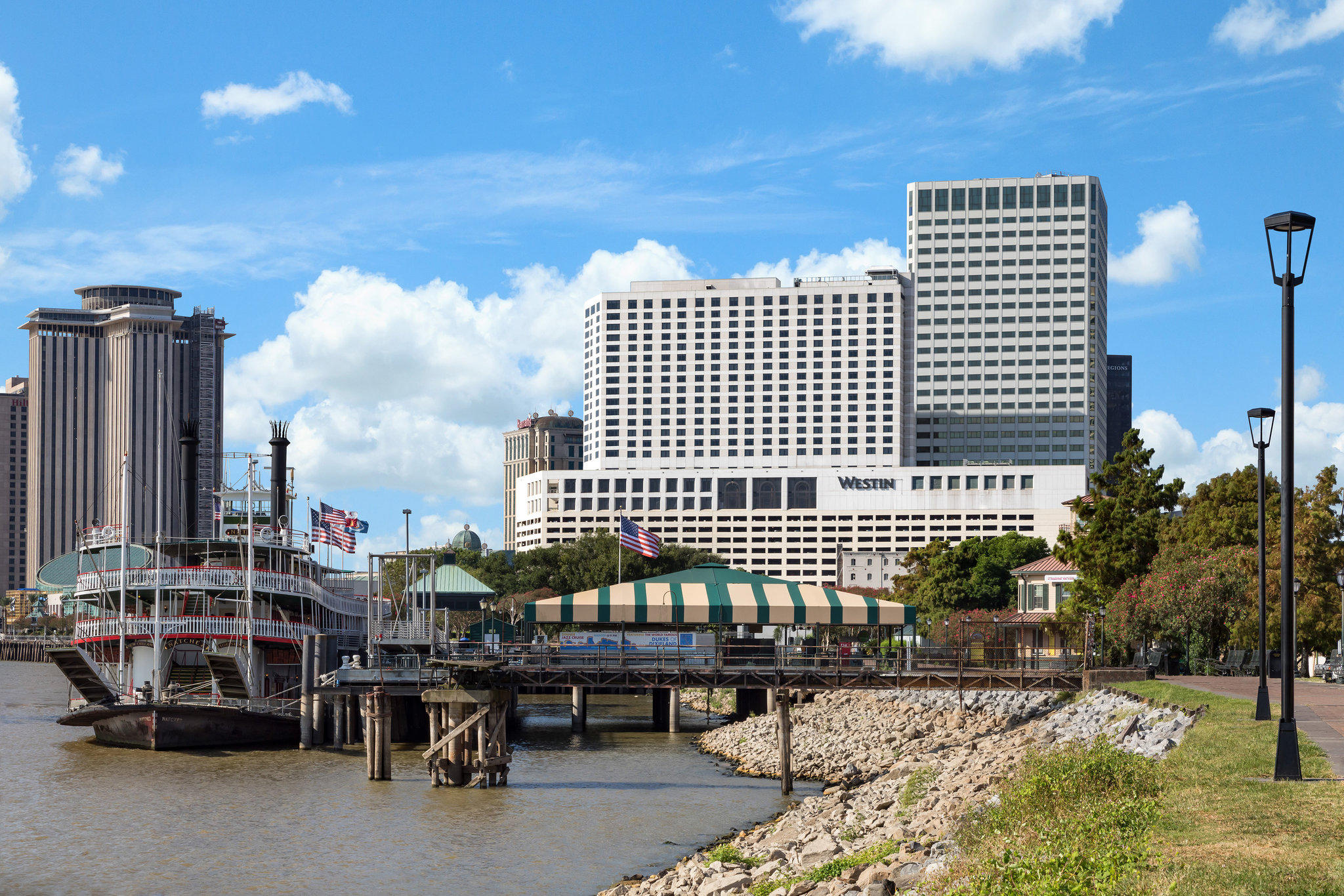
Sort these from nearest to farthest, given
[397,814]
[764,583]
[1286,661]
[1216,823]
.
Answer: [1216,823] < [1286,661] < [397,814] < [764,583]

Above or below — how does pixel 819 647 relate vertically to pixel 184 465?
below

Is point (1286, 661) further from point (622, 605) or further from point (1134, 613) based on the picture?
point (1134, 613)

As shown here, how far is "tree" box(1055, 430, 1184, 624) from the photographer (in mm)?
59719

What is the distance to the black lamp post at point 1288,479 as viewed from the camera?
20047 millimetres

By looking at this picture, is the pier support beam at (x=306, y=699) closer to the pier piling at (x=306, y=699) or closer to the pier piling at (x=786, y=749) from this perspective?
the pier piling at (x=306, y=699)

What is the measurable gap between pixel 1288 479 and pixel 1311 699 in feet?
61.5

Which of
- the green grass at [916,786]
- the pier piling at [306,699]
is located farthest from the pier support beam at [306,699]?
the green grass at [916,786]

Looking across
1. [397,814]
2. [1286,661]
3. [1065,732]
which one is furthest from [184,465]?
[1286,661]

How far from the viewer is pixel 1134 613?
54.0 metres

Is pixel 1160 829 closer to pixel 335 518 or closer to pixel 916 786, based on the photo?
pixel 916 786

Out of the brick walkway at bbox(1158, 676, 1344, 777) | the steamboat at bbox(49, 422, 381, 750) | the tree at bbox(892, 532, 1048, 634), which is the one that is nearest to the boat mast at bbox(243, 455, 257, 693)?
the steamboat at bbox(49, 422, 381, 750)

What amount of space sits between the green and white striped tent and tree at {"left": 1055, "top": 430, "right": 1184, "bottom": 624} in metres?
17.4

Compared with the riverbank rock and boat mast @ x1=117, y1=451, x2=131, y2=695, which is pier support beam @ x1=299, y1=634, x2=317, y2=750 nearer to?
boat mast @ x1=117, y1=451, x2=131, y2=695

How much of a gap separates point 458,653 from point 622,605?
8230 millimetres
